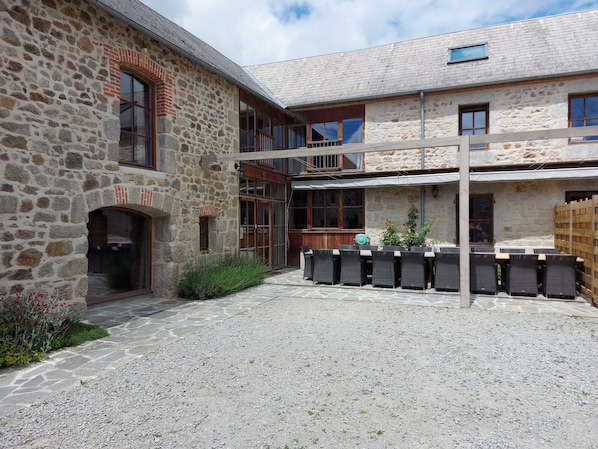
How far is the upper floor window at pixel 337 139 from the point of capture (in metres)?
11.5

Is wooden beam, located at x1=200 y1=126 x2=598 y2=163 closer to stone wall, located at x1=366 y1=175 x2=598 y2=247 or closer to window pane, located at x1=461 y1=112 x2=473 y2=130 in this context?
stone wall, located at x1=366 y1=175 x2=598 y2=247

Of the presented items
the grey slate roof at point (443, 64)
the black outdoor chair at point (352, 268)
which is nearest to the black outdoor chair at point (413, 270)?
the black outdoor chair at point (352, 268)

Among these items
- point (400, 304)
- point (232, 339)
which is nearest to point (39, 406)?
point (232, 339)

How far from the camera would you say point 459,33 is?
12.1m

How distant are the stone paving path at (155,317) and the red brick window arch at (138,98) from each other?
2591 millimetres

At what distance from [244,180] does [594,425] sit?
8.28 metres

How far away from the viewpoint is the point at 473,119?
1052cm

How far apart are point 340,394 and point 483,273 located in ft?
17.9

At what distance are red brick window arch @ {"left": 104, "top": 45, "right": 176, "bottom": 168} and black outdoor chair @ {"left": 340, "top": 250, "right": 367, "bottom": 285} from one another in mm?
4533

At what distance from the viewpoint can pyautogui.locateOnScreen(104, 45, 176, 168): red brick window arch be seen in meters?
6.05

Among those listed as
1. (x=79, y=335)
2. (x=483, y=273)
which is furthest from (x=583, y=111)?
(x=79, y=335)

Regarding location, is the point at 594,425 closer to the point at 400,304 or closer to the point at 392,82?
the point at 400,304

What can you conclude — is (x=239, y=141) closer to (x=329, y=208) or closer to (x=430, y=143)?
(x=329, y=208)

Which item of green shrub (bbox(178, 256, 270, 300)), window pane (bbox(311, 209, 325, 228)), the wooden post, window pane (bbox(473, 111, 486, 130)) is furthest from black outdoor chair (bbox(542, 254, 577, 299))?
window pane (bbox(311, 209, 325, 228))
